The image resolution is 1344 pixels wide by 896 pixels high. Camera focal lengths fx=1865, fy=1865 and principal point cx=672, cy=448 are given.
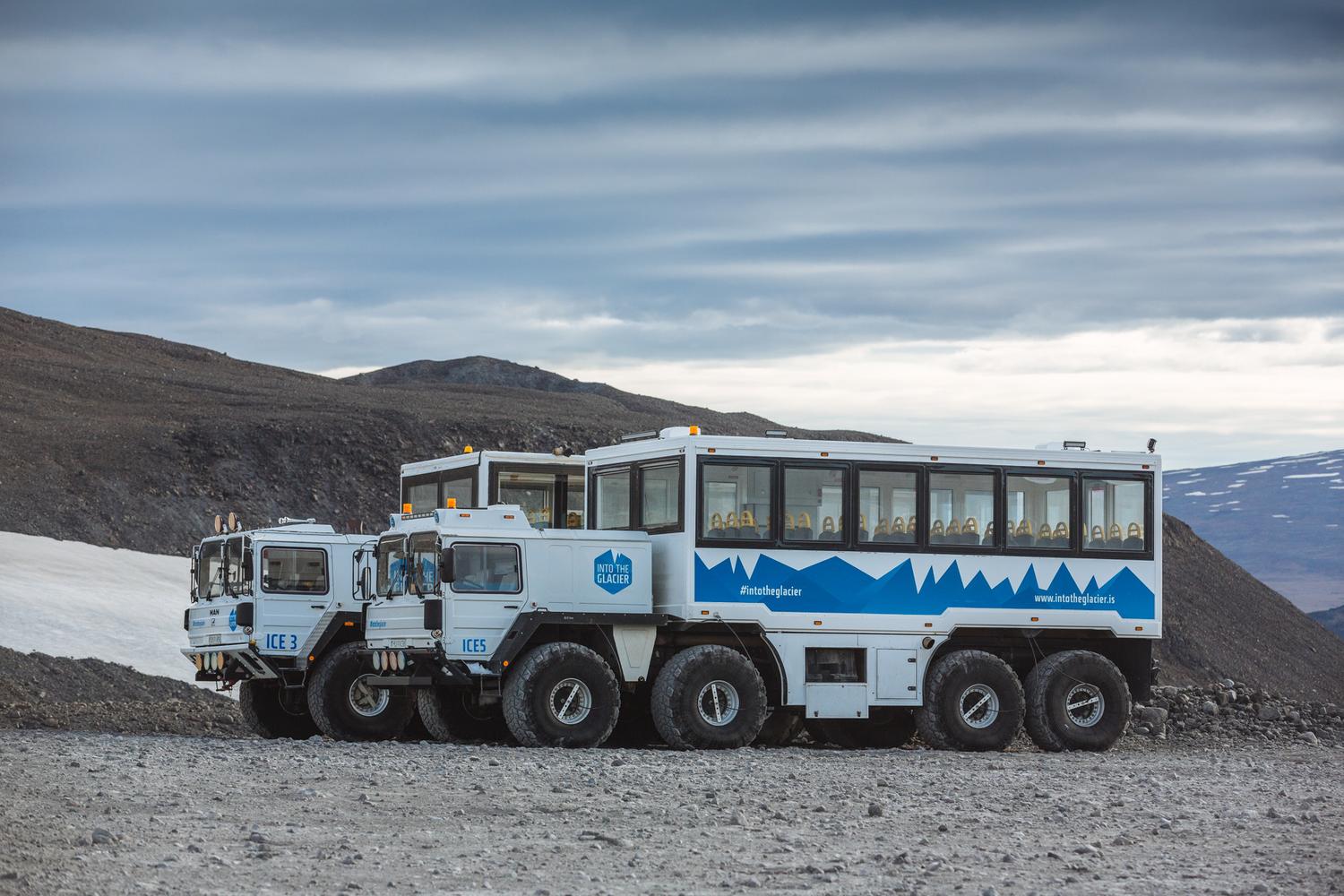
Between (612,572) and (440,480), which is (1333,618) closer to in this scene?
(440,480)

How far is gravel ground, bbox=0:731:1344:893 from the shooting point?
11.0 metres

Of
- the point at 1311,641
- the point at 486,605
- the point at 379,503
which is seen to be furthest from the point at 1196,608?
the point at 486,605

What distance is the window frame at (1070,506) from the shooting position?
2311 cm

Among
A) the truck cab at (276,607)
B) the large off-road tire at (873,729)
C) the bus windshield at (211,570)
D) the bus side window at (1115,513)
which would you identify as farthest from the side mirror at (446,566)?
the bus side window at (1115,513)

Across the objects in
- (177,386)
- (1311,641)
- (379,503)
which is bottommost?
(1311,641)

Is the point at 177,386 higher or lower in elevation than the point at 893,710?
higher

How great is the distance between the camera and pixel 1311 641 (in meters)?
71.3

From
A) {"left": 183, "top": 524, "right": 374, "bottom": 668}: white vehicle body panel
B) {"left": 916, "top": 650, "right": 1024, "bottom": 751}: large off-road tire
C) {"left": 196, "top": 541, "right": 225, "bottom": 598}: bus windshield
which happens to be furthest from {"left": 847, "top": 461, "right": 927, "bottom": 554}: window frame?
{"left": 196, "top": 541, "right": 225, "bottom": 598}: bus windshield

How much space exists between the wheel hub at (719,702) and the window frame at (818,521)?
1.73 metres

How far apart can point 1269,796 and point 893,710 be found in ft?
24.9

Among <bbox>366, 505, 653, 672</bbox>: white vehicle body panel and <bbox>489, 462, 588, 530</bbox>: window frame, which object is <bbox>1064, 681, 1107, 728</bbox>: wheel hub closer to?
<bbox>366, 505, 653, 672</bbox>: white vehicle body panel

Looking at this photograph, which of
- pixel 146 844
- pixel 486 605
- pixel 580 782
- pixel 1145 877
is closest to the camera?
pixel 1145 877

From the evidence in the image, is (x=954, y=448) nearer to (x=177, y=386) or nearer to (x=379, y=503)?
(x=379, y=503)

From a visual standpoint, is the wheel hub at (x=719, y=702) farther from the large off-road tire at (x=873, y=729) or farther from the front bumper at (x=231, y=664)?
the front bumper at (x=231, y=664)
